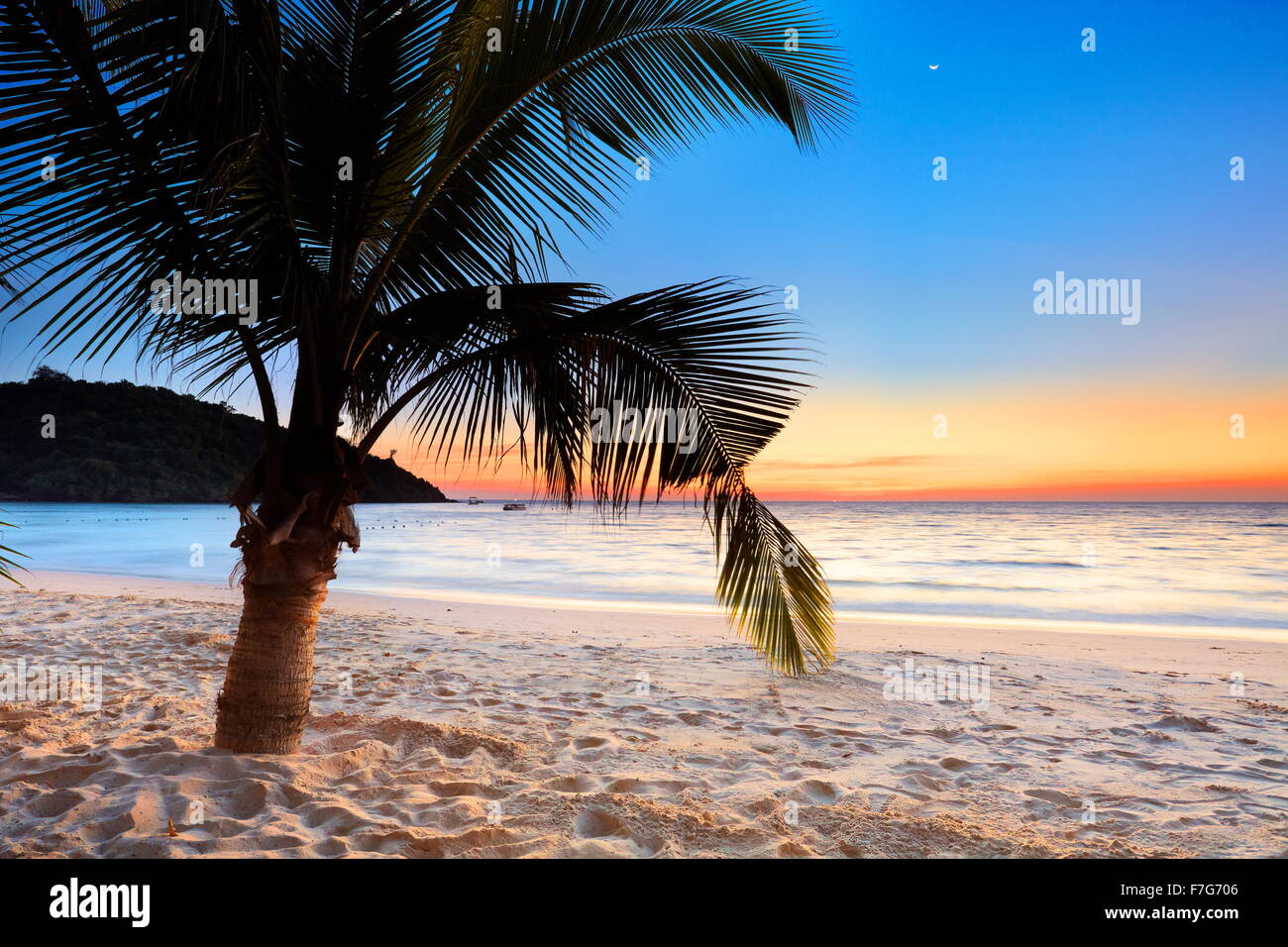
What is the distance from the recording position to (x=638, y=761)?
3.99 m

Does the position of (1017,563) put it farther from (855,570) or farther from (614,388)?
(614,388)

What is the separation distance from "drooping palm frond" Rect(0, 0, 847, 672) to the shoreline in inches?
266

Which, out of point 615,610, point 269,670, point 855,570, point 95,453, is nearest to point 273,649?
point 269,670

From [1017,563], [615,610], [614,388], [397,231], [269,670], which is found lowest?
[1017,563]

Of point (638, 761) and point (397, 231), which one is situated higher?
point (397, 231)

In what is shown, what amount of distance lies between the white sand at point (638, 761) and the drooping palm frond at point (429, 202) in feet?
3.53

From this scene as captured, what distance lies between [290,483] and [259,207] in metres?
1.24

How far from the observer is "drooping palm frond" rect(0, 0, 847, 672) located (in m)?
2.75

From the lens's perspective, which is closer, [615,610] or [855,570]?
[615,610]

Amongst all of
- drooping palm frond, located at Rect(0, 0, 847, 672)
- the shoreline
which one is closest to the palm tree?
drooping palm frond, located at Rect(0, 0, 847, 672)

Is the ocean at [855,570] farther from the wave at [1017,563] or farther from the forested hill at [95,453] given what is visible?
the forested hill at [95,453]

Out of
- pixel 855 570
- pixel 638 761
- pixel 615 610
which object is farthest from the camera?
pixel 855 570

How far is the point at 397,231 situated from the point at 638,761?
3154 millimetres
